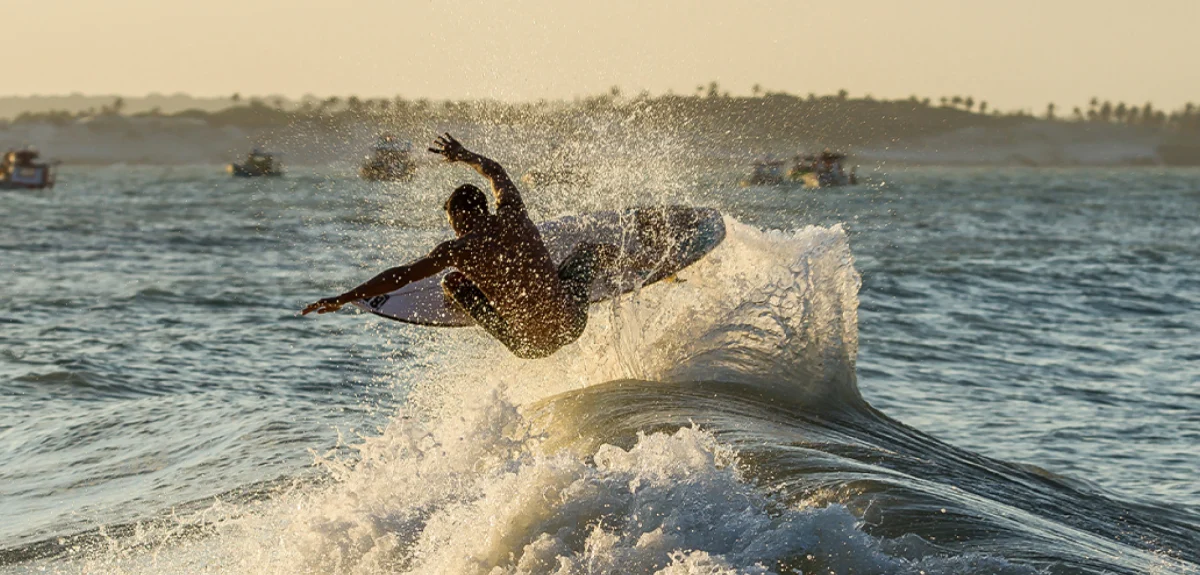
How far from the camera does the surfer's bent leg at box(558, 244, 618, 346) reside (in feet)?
28.0

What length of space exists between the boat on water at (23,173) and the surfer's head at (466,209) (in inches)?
2651

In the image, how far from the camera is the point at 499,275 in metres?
8.09

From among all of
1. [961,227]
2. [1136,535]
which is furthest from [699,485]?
[961,227]

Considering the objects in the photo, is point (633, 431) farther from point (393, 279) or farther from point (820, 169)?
point (820, 169)

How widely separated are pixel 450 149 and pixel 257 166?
84.5 meters

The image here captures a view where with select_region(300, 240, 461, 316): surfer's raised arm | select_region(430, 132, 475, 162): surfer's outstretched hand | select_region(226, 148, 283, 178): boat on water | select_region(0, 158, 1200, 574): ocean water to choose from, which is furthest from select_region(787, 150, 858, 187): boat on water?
select_region(300, 240, 461, 316): surfer's raised arm

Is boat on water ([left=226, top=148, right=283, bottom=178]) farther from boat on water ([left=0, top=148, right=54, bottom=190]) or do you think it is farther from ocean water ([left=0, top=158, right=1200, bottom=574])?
ocean water ([left=0, top=158, right=1200, bottom=574])

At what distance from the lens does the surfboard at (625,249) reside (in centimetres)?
952

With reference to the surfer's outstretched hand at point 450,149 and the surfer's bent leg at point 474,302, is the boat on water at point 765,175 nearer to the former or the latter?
the surfer's bent leg at point 474,302

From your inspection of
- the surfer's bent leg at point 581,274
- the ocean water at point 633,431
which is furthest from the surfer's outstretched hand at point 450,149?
the ocean water at point 633,431

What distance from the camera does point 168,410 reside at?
1175 centimetres

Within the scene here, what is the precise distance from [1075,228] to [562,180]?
38.5 metres

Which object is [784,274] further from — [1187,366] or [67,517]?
[1187,366]

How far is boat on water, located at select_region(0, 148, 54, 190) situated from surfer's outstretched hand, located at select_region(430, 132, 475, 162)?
6738 centimetres
